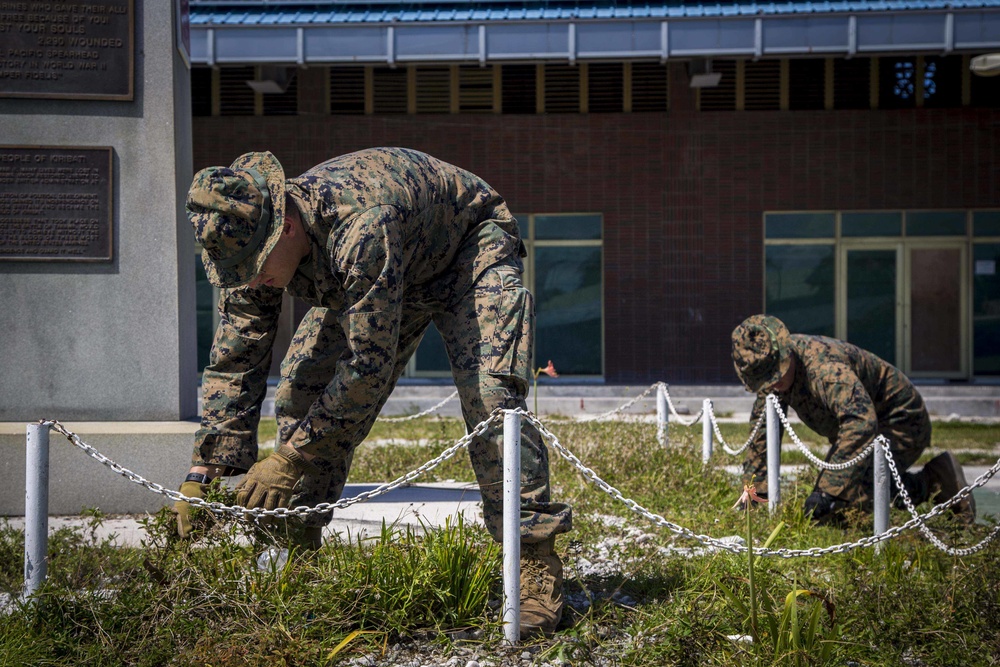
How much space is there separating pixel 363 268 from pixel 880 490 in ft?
11.1

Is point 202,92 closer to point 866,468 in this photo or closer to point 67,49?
point 67,49

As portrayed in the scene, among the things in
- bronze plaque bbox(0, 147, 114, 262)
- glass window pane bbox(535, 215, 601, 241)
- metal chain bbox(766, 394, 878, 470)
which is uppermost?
glass window pane bbox(535, 215, 601, 241)

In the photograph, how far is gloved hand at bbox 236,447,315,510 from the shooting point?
3924mm

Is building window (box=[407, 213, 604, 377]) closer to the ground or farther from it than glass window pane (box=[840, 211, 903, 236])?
closer to the ground

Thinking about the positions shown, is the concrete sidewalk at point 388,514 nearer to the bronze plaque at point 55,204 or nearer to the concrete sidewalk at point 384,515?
the concrete sidewalk at point 384,515

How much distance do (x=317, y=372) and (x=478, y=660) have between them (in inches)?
55.9

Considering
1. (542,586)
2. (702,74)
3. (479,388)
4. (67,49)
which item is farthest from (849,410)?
(702,74)

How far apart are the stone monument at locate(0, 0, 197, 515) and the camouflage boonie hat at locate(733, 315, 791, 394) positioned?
362 cm

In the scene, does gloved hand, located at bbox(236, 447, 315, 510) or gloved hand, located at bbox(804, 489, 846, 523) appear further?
gloved hand, located at bbox(804, 489, 846, 523)

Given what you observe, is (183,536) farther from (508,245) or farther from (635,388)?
(635,388)

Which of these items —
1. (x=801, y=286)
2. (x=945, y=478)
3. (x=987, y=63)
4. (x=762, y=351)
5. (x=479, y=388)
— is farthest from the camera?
(x=801, y=286)

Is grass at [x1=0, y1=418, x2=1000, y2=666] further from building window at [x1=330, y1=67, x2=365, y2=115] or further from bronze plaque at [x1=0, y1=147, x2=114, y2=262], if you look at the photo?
building window at [x1=330, y1=67, x2=365, y2=115]

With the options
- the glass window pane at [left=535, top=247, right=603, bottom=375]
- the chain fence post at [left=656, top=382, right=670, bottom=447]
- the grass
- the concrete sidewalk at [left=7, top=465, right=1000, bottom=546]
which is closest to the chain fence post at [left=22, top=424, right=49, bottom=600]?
the grass

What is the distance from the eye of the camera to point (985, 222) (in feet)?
55.2
